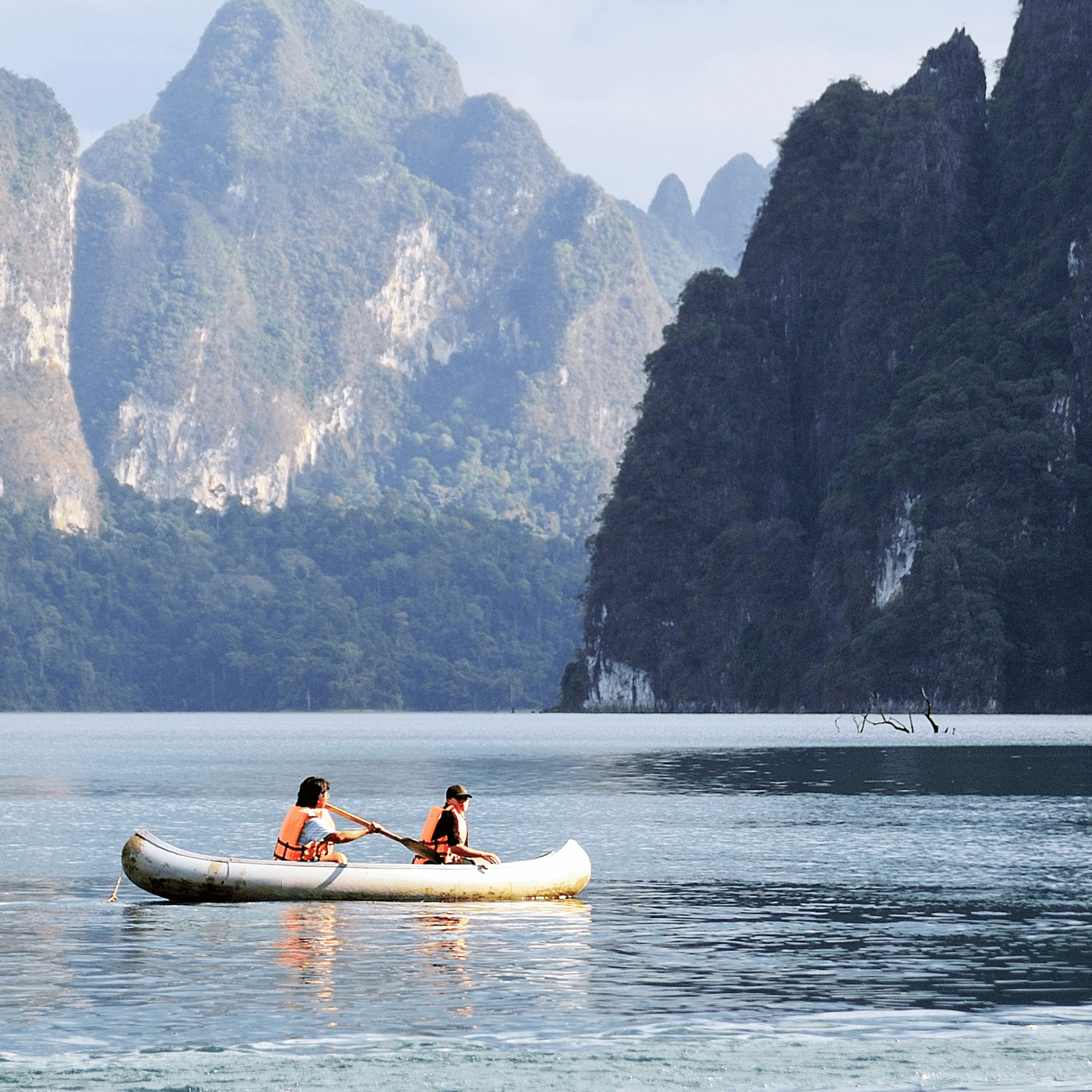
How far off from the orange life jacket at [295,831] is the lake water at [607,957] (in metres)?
0.92

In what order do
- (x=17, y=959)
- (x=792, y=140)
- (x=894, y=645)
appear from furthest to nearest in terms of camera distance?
(x=792, y=140)
(x=894, y=645)
(x=17, y=959)

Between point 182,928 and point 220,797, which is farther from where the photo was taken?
point 220,797

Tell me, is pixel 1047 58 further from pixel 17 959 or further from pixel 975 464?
pixel 17 959

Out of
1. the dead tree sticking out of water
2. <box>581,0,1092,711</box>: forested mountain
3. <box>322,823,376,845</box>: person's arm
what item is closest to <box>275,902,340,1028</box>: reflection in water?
<box>322,823,376,845</box>: person's arm

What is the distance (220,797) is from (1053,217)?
122 m

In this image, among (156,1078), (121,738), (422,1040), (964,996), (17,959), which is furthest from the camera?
(121,738)

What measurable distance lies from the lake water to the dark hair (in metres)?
1.74

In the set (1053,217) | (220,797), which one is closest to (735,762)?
(220,797)

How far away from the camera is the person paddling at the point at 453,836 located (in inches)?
1257

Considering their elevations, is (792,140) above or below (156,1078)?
above

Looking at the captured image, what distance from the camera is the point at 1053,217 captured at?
541ft

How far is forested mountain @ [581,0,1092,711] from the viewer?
146 metres

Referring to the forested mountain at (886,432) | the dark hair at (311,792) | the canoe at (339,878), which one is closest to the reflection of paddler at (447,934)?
the canoe at (339,878)

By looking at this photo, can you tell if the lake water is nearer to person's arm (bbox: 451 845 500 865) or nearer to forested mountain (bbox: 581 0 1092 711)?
person's arm (bbox: 451 845 500 865)
